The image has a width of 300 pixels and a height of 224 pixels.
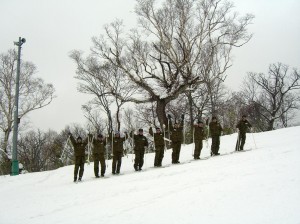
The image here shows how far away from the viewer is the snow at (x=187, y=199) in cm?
648

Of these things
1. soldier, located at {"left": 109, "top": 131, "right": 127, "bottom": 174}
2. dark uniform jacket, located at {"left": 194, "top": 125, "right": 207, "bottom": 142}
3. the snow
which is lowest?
the snow

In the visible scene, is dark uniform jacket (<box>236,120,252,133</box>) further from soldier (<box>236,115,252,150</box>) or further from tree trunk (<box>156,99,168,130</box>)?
tree trunk (<box>156,99,168,130</box>)

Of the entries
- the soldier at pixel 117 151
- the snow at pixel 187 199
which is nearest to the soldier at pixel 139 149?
the soldier at pixel 117 151

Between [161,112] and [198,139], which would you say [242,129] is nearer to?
[198,139]

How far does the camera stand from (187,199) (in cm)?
780

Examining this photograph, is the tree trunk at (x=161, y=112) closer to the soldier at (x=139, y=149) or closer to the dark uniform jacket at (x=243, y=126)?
the dark uniform jacket at (x=243, y=126)

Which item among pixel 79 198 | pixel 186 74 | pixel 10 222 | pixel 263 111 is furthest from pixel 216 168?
pixel 263 111

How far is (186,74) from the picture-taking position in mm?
26953

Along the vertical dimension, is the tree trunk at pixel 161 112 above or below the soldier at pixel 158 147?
above

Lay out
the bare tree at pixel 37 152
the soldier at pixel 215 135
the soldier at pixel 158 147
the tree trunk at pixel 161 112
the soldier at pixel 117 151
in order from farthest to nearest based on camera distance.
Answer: the bare tree at pixel 37 152 → the tree trunk at pixel 161 112 → the soldier at pixel 215 135 → the soldier at pixel 158 147 → the soldier at pixel 117 151

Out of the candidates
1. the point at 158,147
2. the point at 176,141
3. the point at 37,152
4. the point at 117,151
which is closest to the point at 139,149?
the point at 158,147

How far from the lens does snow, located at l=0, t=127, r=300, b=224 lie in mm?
6484

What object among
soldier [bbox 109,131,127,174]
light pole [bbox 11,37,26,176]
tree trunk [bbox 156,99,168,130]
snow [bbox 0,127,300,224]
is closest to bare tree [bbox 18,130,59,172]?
tree trunk [bbox 156,99,168,130]

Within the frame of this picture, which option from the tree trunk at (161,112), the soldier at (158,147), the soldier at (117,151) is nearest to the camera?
the soldier at (117,151)
